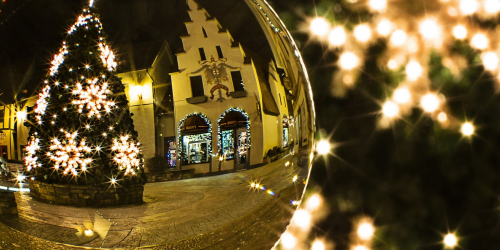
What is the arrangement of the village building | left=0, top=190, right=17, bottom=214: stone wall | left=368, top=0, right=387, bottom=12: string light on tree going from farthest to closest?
left=368, top=0, right=387, bottom=12: string light on tree
left=0, top=190, right=17, bottom=214: stone wall
the village building

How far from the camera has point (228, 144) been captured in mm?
605

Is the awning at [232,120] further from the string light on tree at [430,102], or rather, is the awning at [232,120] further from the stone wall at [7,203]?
the string light on tree at [430,102]

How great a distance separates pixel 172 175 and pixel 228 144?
152 mm

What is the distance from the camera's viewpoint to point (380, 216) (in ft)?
4.83

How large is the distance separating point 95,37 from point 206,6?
11.5 inches

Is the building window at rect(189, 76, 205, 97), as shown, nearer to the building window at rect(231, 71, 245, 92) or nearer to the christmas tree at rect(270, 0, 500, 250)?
the building window at rect(231, 71, 245, 92)

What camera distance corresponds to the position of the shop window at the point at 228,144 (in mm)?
596

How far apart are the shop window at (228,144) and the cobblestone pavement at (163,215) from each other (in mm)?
56

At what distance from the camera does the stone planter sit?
601 millimetres

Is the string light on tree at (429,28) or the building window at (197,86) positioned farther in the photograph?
the string light on tree at (429,28)

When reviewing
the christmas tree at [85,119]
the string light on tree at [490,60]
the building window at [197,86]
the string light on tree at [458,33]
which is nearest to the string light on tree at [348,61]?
the string light on tree at [458,33]

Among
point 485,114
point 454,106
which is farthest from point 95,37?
point 485,114

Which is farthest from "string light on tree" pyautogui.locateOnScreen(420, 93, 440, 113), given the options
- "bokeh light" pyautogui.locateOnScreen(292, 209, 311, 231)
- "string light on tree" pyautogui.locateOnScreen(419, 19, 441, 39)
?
"bokeh light" pyautogui.locateOnScreen(292, 209, 311, 231)

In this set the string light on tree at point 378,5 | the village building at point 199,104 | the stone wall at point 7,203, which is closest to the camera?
the village building at point 199,104
